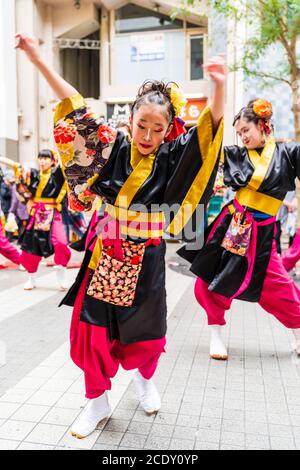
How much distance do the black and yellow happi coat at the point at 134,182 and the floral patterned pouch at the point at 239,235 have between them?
38.7 inches

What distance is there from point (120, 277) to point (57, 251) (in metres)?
3.25

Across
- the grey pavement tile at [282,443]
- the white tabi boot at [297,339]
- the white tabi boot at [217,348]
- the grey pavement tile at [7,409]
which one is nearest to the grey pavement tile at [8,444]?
the grey pavement tile at [7,409]

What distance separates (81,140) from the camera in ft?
6.37

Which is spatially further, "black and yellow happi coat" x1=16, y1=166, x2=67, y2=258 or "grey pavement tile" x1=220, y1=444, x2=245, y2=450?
"black and yellow happi coat" x1=16, y1=166, x2=67, y2=258

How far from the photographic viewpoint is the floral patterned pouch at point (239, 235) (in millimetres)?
2990

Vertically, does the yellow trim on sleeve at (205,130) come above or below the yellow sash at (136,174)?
above

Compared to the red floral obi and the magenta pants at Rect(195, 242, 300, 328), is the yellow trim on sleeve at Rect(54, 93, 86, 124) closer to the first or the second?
the red floral obi

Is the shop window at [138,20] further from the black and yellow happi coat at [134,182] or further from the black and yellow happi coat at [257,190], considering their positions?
the black and yellow happi coat at [134,182]

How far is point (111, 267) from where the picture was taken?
2.06 metres

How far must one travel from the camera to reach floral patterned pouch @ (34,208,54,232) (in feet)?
17.0

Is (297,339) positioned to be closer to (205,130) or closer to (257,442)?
(257,442)

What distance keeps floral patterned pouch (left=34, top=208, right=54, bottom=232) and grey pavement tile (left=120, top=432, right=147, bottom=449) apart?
3428mm

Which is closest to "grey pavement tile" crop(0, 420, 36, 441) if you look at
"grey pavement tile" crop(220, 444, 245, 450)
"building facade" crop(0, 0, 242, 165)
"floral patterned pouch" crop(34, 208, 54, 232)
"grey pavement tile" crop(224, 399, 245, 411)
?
"grey pavement tile" crop(220, 444, 245, 450)
